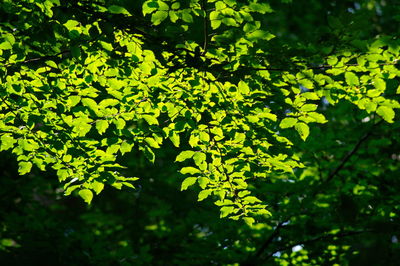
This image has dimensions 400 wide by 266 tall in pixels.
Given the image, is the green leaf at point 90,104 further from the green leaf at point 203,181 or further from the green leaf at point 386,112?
the green leaf at point 386,112

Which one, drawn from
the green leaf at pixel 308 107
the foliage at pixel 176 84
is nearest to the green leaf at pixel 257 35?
the foliage at pixel 176 84

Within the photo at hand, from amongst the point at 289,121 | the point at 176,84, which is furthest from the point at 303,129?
the point at 176,84

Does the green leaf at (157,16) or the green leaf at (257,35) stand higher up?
the green leaf at (257,35)

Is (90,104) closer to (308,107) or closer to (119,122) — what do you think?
(119,122)

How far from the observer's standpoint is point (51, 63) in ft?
7.80

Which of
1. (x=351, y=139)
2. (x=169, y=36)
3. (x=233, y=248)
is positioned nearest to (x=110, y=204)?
(x=233, y=248)

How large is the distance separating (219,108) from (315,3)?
17.8 feet

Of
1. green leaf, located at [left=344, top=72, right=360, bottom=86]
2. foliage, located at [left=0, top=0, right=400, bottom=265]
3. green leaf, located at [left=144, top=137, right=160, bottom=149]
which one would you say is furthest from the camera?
green leaf, located at [left=144, top=137, right=160, bottom=149]

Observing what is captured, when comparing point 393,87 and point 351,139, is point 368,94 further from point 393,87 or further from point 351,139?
point 351,139

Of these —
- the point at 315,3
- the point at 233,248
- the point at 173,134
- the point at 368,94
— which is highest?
the point at 315,3

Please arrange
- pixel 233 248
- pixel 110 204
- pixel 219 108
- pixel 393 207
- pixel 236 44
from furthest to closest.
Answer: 1. pixel 110 204
2. pixel 233 248
3. pixel 393 207
4. pixel 219 108
5. pixel 236 44

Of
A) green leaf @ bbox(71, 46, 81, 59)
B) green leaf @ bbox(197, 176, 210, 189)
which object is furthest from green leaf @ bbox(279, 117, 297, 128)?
green leaf @ bbox(71, 46, 81, 59)

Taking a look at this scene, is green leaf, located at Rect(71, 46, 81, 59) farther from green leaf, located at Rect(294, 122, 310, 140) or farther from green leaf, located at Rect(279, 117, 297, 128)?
→ green leaf, located at Rect(294, 122, 310, 140)

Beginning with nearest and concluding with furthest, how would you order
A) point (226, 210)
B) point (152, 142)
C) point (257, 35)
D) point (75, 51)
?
point (75, 51)
point (257, 35)
point (152, 142)
point (226, 210)
